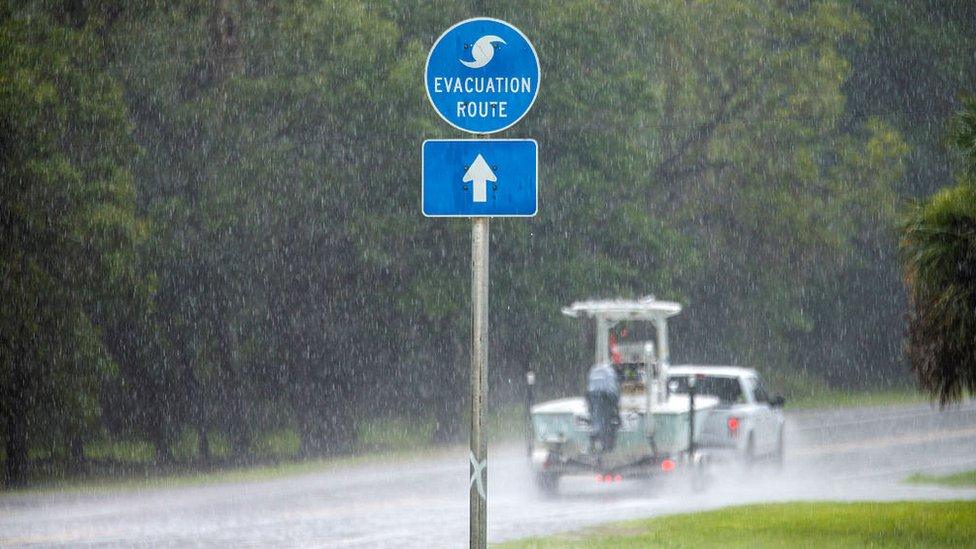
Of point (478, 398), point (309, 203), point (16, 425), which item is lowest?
point (16, 425)

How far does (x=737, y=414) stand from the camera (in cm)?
2266

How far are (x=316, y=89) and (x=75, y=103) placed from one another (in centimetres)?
575

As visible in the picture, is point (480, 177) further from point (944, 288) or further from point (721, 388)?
point (721, 388)

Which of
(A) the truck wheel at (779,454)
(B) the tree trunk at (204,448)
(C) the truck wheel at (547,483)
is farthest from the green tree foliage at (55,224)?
(A) the truck wheel at (779,454)

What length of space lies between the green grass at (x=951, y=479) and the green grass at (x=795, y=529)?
4.53 meters

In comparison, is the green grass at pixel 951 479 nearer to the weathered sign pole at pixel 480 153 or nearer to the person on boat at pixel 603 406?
the person on boat at pixel 603 406

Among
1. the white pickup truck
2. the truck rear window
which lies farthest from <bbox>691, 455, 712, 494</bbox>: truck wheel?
the truck rear window

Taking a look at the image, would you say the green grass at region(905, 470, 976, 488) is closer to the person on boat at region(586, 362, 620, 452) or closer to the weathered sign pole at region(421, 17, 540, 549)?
the person on boat at region(586, 362, 620, 452)

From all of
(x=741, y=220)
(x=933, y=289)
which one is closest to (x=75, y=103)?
(x=933, y=289)

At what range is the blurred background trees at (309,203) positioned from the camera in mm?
25953

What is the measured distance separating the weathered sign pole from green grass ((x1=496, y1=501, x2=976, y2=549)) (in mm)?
6804

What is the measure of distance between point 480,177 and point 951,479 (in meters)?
16.2

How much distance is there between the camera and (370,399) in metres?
35.3

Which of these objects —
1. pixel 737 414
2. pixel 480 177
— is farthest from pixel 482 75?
pixel 737 414
